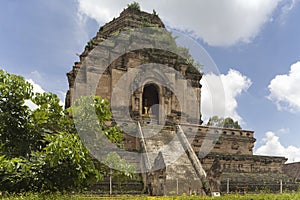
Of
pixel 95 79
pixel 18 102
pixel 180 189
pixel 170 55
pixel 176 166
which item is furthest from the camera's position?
pixel 170 55

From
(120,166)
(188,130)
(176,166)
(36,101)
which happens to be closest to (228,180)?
(176,166)

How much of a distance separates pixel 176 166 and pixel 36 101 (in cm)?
913

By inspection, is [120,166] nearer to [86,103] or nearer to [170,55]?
[86,103]

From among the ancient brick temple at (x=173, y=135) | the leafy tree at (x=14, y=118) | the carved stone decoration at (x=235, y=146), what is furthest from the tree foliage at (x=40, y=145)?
the carved stone decoration at (x=235, y=146)

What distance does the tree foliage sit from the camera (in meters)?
7.72

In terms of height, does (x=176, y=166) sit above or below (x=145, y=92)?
below

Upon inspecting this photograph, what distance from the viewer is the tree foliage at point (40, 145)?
25.3 feet

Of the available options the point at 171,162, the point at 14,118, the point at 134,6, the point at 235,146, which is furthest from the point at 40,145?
the point at 134,6

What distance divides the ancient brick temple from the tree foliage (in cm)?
589

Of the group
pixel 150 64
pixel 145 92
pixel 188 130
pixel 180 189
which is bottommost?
pixel 180 189

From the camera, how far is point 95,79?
25031mm

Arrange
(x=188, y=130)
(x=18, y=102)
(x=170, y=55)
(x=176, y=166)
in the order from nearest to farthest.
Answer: (x=18, y=102) → (x=176, y=166) → (x=188, y=130) → (x=170, y=55)

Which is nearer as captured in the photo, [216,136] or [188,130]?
[188,130]

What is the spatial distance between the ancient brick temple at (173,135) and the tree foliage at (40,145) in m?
5.89
